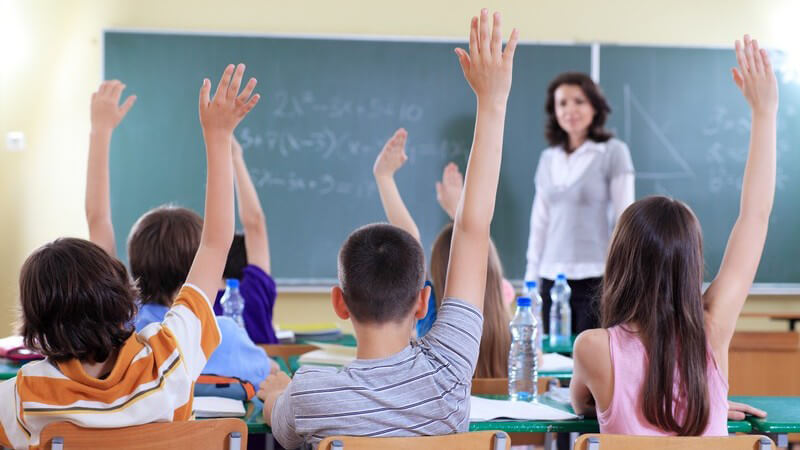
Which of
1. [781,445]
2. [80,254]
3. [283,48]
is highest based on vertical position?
[283,48]

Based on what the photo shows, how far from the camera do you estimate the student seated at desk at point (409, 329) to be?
1.71m

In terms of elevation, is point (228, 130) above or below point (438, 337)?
above

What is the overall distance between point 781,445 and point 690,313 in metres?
0.38

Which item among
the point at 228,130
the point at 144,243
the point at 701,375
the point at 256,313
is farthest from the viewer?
the point at 256,313

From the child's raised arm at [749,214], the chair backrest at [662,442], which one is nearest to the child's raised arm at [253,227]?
the child's raised arm at [749,214]

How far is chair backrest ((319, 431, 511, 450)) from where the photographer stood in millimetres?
1586

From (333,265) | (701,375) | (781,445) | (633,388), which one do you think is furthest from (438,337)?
(333,265)

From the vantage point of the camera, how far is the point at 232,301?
10.9ft

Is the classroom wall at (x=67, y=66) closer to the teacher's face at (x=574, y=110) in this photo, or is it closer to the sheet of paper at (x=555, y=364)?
the teacher's face at (x=574, y=110)

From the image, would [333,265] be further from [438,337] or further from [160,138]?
[438,337]

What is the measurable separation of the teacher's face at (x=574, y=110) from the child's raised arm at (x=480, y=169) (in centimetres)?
318

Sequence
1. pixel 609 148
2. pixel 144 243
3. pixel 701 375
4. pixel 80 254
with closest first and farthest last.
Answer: pixel 80 254, pixel 701 375, pixel 144 243, pixel 609 148

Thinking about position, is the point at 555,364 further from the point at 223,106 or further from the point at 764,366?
the point at 764,366

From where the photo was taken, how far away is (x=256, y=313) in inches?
126
